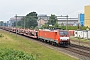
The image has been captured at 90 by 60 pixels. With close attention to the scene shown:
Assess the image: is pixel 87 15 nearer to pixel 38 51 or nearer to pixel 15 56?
pixel 38 51

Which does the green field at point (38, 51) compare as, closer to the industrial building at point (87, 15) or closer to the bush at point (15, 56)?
the bush at point (15, 56)

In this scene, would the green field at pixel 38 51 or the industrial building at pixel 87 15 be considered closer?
the green field at pixel 38 51

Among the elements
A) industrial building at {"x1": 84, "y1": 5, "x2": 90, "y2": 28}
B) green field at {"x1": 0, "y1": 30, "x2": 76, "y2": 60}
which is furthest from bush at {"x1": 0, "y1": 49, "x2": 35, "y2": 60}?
industrial building at {"x1": 84, "y1": 5, "x2": 90, "y2": 28}

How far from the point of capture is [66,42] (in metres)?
36.6

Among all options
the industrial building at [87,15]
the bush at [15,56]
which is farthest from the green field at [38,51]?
the industrial building at [87,15]

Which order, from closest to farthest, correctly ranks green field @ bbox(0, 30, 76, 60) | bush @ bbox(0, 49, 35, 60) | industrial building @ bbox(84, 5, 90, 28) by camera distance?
bush @ bbox(0, 49, 35, 60)
green field @ bbox(0, 30, 76, 60)
industrial building @ bbox(84, 5, 90, 28)

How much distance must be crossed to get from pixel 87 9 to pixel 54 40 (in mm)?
63511

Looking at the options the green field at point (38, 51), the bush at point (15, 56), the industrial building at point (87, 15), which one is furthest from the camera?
the industrial building at point (87, 15)

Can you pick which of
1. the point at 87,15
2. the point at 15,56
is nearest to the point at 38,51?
the point at 15,56

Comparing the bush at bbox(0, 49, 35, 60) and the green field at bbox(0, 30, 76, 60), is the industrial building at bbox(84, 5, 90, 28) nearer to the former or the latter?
the green field at bbox(0, 30, 76, 60)

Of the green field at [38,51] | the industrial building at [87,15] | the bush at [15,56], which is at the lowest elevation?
the green field at [38,51]

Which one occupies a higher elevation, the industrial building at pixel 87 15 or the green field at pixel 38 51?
the industrial building at pixel 87 15

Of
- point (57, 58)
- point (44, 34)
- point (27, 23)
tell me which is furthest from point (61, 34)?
point (27, 23)

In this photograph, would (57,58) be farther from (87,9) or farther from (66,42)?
(87,9)
